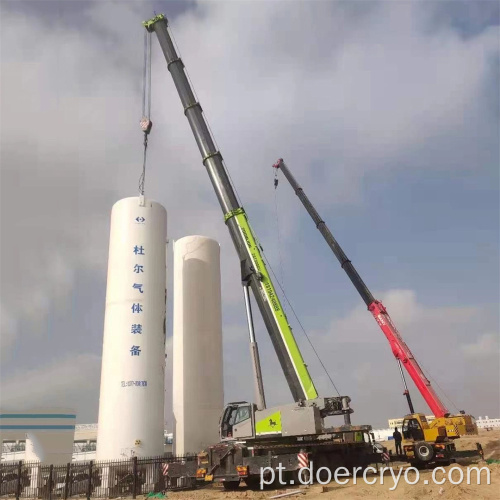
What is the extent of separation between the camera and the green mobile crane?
18219 millimetres

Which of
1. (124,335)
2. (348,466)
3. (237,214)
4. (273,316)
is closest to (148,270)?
(124,335)

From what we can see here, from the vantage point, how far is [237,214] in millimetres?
22750

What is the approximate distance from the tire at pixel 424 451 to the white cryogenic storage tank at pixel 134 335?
12018 millimetres

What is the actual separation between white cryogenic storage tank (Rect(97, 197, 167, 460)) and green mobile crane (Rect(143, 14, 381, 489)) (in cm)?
408

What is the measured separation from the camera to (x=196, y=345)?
1128 inches

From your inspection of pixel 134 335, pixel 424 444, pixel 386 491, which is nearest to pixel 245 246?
pixel 134 335

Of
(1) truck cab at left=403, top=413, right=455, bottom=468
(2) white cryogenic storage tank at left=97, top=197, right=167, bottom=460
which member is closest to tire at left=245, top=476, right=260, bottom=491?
(2) white cryogenic storage tank at left=97, top=197, right=167, bottom=460

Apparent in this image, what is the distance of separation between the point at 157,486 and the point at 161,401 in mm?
3741

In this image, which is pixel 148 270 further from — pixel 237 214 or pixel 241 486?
pixel 241 486

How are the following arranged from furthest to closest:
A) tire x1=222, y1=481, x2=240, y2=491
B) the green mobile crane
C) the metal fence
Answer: the metal fence → tire x1=222, y1=481, x2=240, y2=491 → the green mobile crane

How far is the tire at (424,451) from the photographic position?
901 inches

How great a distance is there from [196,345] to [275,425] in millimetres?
11164

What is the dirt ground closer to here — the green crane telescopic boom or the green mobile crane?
the green mobile crane

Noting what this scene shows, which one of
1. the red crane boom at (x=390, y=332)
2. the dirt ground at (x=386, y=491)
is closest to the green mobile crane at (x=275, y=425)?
the dirt ground at (x=386, y=491)
